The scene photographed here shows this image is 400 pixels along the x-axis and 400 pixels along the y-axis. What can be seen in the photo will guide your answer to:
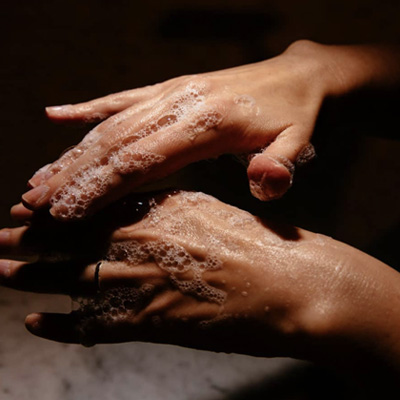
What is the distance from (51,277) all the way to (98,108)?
388 mm

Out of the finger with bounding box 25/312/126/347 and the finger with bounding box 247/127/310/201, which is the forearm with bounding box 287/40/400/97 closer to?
Answer: the finger with bounding box 247/127/310/201

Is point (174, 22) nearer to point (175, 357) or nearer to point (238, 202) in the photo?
point (238, 202)

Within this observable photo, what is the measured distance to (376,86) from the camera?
3.40 ft

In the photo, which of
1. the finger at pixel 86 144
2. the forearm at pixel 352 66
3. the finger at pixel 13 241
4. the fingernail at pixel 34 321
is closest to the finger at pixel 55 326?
the fingernail at pixel 34 321

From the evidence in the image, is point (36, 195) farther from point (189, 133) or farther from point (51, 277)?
point (189, 133)

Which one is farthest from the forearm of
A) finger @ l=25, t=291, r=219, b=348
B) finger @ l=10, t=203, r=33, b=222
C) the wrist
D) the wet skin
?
finger @ l=10, t=203, r=33, b=222

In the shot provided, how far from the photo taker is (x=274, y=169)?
0.69 meters

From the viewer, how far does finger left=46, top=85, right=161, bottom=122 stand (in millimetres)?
927

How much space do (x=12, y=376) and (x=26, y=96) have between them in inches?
33.9

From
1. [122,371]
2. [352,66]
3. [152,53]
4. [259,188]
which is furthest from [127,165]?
[152,53]

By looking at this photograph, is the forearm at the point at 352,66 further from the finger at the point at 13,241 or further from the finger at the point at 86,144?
the finger at the point at 13,241

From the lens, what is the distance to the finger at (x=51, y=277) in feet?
2.44

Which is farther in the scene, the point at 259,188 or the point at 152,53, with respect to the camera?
the point at 152,53

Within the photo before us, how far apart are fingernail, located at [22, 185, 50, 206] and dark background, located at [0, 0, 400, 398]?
571 mm
